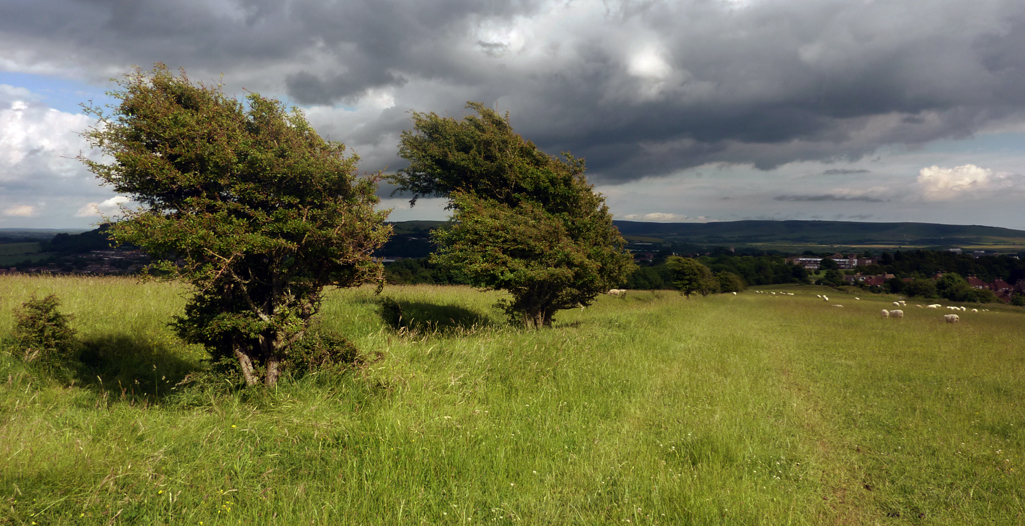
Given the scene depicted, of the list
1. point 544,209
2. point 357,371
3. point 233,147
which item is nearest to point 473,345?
point 357,371

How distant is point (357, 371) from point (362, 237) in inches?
81.1

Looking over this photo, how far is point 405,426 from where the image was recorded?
18.4 ft

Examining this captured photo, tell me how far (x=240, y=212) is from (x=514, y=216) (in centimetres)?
900

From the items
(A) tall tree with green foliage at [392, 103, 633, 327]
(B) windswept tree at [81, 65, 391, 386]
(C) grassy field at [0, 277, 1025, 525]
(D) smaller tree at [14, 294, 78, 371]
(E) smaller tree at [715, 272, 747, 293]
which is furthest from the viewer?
(E) smaller tree at [715, 272, 747, 293]

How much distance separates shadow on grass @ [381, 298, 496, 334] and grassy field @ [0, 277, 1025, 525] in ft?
17.5

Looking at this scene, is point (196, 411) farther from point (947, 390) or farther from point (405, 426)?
point (947, 390)

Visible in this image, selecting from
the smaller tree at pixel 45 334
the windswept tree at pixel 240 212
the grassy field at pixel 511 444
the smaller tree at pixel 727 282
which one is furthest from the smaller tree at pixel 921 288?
the smaller tree at pixel 45 334

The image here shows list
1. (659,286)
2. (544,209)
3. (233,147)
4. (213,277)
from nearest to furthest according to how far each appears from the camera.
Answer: (213,277) → (233,147) → (544,209) → (659,286)

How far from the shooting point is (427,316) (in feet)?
57.4

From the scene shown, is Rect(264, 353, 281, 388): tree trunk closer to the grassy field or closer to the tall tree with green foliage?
the grassy field

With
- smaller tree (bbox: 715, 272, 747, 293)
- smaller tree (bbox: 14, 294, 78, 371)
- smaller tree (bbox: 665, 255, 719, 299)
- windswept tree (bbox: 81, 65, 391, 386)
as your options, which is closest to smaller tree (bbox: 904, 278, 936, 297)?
smaller tree (bbox: 715, 272, 747, 293)

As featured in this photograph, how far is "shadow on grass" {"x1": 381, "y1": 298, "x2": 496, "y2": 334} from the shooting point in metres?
15.4

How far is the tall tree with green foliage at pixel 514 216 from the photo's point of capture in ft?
45.9

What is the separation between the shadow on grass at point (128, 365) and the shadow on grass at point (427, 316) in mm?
5731
